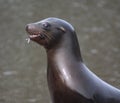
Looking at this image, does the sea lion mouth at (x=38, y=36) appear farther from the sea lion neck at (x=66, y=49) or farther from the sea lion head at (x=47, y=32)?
the sea lion neck at (x=66, y=49)

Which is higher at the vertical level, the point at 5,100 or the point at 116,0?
the point at 5,100

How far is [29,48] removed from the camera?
10.8 metres

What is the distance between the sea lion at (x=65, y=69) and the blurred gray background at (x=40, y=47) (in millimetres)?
2832

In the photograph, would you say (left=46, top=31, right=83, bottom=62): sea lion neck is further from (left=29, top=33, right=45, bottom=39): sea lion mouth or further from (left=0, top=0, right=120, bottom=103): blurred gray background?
(left=0, top=0, right=120, bottom=103): blurred gray background

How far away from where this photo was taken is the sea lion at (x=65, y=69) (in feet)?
15.1

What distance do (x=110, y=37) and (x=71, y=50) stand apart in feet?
23.3

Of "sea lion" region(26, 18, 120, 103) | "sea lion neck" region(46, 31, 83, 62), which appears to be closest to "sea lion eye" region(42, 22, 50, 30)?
"sea lion" region(26, 18, 120, 103)

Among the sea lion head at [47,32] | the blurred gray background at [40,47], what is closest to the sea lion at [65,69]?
the sea lion head at [47,32]

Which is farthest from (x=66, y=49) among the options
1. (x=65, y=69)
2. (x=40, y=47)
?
(x=40, y=47)

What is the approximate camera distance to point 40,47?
36.1 ft

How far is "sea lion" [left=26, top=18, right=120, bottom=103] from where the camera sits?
4.59m

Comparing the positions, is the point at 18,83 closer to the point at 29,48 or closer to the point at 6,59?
the point at 6,59

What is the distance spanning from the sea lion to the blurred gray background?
2.83 meters

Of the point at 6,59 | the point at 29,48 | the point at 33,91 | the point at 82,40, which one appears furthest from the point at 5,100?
the point at 82,40
